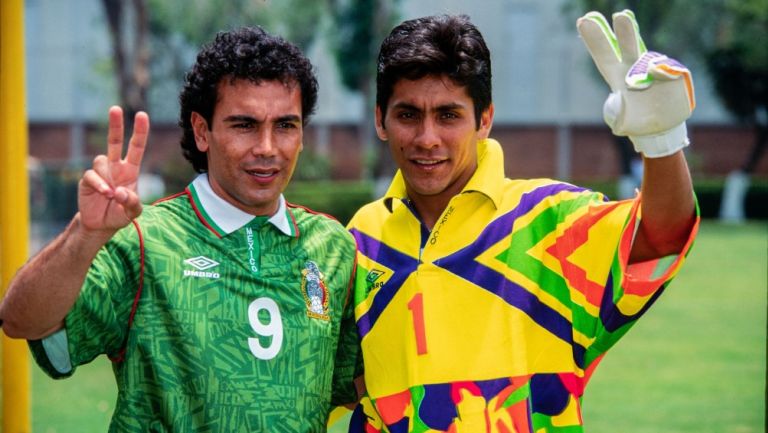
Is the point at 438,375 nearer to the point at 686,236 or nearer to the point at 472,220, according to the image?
the point at 472,220

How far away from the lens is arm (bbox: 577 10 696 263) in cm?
247

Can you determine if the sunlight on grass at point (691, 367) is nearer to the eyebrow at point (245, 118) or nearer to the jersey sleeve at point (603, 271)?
the jersey sleeve at point (603, 271)

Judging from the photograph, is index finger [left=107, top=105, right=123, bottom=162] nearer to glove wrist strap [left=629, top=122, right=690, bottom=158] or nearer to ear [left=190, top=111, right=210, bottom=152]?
ear [left=190, top=111, right=210, bottom=152]

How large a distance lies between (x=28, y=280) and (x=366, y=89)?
2302cm

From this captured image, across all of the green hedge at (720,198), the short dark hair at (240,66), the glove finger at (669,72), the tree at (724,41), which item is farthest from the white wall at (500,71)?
the glove finger at (669,72)

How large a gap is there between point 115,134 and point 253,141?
1.84 feet

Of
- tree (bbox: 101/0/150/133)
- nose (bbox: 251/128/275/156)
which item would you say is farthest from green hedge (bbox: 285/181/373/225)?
nose (bbox: 251/128/275/156)

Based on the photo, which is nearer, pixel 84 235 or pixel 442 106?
pixel 84 235

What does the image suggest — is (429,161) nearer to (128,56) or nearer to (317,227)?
(317,227)

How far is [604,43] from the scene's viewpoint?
2588mm

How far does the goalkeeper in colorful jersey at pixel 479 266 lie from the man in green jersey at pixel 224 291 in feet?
0.68

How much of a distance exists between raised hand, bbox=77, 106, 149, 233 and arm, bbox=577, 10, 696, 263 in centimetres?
119

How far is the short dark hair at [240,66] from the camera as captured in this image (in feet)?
10.2

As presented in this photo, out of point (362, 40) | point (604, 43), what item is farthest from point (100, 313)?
point (362, 40)
